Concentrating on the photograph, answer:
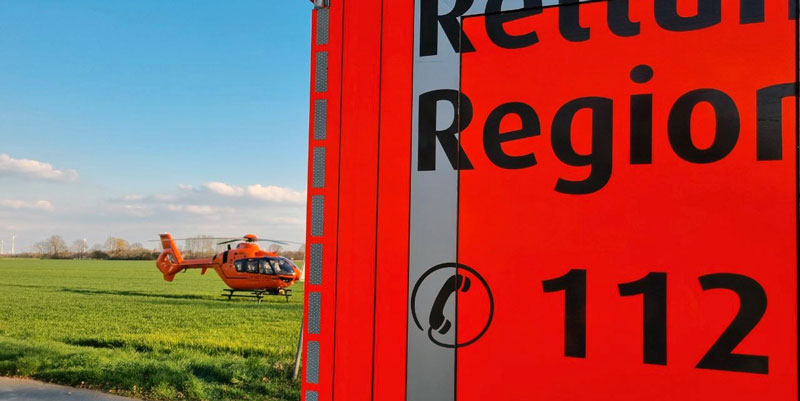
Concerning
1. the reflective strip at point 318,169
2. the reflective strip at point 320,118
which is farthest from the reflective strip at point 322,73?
the reflective strip at point 318,169

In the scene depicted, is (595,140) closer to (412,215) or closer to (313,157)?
(412,215)

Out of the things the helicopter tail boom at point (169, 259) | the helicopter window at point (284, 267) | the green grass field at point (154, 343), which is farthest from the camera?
the helicopter tail boom at point (169, 259)

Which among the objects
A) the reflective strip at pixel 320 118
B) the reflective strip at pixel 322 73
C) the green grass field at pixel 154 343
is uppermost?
the reflective strip at pixel 322 73

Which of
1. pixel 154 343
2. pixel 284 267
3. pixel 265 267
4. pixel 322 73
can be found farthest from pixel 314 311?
pixel 284 267

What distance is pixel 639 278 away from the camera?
1532 millimetres

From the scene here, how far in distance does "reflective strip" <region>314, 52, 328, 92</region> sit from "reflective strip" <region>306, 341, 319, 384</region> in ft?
2.72

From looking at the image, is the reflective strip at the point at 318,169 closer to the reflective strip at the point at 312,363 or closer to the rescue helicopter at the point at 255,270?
the reflective strip at the point at 312,363

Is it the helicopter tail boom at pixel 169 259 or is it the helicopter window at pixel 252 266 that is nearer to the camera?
the helicopter window at pixel 252 266

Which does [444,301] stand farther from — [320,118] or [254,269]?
[254,269]

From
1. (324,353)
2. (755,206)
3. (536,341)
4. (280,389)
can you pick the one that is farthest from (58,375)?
(755,206)

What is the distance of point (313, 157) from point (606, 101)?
0.90 meters

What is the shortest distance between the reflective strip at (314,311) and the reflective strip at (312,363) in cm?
4

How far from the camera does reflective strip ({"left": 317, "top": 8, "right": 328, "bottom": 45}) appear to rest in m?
1.93

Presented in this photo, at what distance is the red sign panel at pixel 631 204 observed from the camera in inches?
57.9
